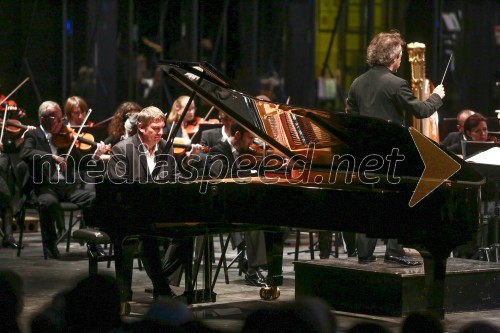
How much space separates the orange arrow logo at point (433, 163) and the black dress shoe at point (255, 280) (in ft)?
7.61

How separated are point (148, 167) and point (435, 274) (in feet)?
7.51

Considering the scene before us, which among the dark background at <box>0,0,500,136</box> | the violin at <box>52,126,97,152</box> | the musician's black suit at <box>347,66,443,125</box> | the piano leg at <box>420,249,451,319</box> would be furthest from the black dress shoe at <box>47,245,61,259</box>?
the piano leg at <box>420,249,451,319</box>

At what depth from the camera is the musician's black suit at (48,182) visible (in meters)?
9.84

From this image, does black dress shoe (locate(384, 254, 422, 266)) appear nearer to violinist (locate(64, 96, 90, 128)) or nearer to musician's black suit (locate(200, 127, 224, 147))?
musician's black suit (locate(200, 127, 224, 147))

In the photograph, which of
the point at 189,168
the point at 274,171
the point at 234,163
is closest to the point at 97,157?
the point at 189,168

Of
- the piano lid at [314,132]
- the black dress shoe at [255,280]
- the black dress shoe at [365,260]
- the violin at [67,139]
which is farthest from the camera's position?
the violin at [67,139]

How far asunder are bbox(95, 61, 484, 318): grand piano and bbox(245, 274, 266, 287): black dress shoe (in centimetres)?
127

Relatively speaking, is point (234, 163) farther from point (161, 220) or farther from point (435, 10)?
point (435, 10)

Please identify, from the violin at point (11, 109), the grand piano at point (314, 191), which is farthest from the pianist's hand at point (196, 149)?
the grand piano at point (314, 191)

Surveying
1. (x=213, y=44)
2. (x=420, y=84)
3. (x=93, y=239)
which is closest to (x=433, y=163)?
(x=420, y=84)

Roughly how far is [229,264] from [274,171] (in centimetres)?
223

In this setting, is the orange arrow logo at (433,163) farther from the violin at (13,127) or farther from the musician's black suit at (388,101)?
the violin at (13,127)

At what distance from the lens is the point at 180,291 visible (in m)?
8.39

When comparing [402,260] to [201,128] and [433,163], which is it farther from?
[201,128]
